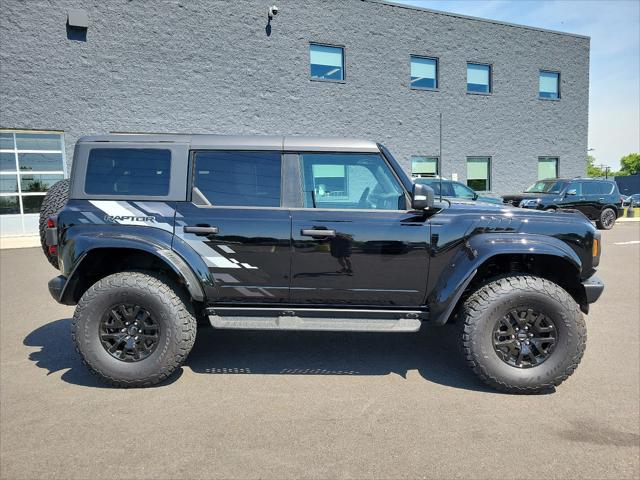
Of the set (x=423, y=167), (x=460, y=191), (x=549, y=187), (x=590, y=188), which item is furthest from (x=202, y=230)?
(x=423, y=167)

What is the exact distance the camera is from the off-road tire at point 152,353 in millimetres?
3438

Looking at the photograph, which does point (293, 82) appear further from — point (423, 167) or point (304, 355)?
point (304, 355)

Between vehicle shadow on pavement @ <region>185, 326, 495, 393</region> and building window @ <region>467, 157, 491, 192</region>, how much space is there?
16038 mm

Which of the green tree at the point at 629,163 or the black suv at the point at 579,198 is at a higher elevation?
the green tree at the point at 629,163

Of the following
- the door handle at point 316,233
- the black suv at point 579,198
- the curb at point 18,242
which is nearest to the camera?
the door handle at point 316,233

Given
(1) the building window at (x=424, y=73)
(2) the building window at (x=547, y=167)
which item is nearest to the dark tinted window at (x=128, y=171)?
(1) the building window at (x=424, y=73)

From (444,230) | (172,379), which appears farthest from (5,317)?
(444,230)

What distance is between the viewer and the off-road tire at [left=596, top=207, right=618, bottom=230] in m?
15.1

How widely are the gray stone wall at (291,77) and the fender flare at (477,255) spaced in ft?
43.9

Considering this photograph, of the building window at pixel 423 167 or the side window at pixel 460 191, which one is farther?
the building window at pixel 423 167

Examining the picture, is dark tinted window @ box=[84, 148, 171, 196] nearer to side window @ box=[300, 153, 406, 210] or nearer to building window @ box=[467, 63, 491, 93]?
side window @ box=[300, 153, 406, 210]

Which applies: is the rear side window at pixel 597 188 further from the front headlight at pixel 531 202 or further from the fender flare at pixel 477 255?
the fender flare at pixel 477 255

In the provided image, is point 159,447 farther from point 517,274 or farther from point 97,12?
point 97,12

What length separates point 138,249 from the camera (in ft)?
11.4
